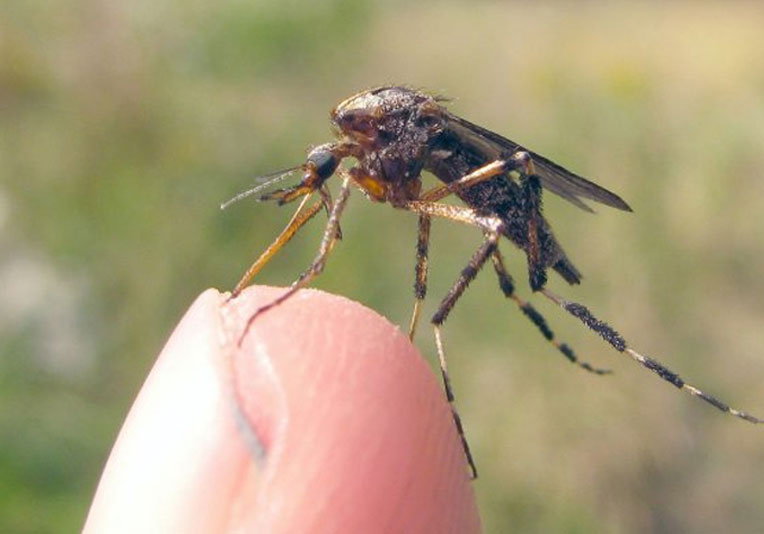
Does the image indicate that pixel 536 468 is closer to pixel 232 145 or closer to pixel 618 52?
pixel 232 145

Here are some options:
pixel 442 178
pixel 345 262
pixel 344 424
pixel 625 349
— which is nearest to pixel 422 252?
pixel 442 178

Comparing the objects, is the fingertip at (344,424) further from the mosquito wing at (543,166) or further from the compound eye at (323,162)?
the mosquito wing at (543,166)

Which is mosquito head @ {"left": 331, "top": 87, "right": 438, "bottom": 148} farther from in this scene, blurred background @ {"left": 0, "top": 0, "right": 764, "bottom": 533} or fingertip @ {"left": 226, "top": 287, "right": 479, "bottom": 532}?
blurred background @ {"left": 0, "top": 0, "right": 764, "bottom": 533}

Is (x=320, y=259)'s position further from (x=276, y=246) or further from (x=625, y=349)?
(x=625, y=349)

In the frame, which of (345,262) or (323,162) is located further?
(345,262)

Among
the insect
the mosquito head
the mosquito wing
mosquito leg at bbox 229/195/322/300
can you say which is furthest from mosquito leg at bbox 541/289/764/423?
mosquito leg at bbox 229/195/322/300

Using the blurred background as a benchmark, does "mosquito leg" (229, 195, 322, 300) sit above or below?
below
